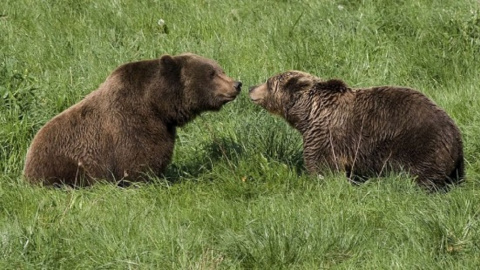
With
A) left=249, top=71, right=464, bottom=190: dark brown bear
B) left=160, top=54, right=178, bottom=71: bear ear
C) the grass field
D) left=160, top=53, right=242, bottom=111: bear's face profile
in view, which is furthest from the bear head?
left=160, top=54, right=178, bottom=71: bear ear

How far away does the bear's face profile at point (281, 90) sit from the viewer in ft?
25.2

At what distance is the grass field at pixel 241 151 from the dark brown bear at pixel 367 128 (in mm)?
209

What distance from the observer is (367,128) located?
281 inches

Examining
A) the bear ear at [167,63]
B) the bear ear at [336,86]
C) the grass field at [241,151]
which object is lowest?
the grass field at [241,151]

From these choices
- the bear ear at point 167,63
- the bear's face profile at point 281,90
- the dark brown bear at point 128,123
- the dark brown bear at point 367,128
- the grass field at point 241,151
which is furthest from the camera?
the bear's face profile at point 281,90

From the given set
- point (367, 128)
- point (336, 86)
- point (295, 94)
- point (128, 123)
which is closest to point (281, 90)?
point (295, 94)

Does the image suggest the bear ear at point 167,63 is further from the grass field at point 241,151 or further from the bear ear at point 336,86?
the bear ear at point 336,86

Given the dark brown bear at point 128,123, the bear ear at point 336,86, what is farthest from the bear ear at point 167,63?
the bear ear at point 336,86

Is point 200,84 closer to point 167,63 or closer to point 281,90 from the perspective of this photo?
point 167,63

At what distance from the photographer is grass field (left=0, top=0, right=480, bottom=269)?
5547 mm

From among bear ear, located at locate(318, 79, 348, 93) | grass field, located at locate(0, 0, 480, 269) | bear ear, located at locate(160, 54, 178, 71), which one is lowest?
grass field, located at locate(0, 0, 480, 269)

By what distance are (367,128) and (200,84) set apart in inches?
55.4

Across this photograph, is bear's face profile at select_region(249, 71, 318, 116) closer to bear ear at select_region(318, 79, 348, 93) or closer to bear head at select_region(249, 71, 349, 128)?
bear head at select_region(249, 71, 349, 128)

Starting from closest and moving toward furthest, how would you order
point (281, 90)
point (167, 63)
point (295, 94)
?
point (167, 63), point (295, 94), point (281, 90)
